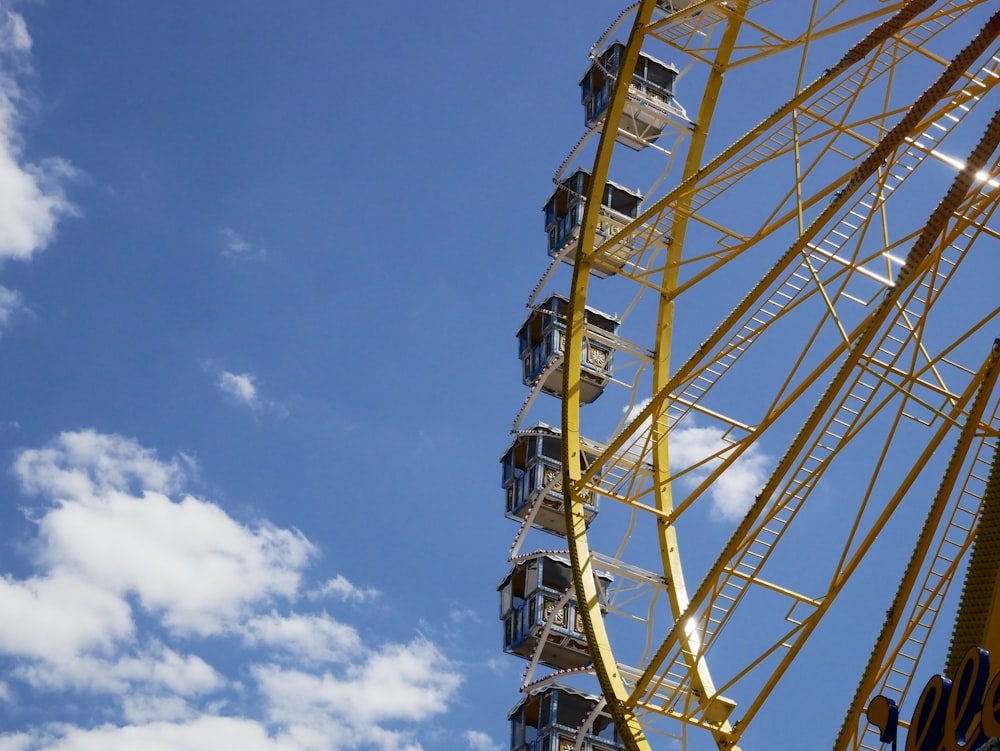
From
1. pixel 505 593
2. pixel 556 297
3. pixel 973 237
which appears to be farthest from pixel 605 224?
pixel 973 237

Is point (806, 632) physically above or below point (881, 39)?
below

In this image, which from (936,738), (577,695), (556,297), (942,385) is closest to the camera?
(936,738)

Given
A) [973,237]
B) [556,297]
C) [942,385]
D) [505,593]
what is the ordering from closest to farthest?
[973,237] < [942,385] < [505,593] < [556,297]

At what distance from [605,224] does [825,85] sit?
941 cm

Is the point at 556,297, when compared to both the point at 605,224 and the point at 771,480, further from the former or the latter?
the point at 771,480

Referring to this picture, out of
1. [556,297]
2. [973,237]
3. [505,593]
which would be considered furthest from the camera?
[556,297]

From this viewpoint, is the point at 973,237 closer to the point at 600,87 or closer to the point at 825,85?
→ the point at 825,85

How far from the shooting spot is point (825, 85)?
54.5 feet

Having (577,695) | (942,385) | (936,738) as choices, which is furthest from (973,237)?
(577,695)

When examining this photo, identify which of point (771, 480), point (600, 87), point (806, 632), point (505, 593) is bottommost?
point (806, 632)

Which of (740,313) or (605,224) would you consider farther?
(605,224)

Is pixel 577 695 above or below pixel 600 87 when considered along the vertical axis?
below

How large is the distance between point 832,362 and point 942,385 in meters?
1.29

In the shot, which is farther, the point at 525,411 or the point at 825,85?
the point at 525,411
